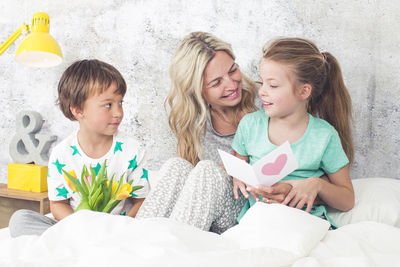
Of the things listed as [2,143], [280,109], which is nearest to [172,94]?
[280,109]

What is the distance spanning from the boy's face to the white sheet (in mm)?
502

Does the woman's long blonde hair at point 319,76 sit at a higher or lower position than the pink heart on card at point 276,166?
higher

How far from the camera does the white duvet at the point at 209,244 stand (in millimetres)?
823

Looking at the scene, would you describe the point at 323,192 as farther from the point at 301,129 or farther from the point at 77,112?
the point at 77,112

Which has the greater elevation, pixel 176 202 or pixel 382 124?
pixel 382 124

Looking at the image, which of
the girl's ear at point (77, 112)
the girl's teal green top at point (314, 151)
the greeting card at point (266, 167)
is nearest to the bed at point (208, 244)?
the greeting card at point (266, 167)

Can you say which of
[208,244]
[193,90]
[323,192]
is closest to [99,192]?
[208,244]

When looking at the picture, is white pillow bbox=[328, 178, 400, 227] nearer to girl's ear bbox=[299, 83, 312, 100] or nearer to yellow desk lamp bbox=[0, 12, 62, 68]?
girl's ear bbox=[299, 83, 312, 100]

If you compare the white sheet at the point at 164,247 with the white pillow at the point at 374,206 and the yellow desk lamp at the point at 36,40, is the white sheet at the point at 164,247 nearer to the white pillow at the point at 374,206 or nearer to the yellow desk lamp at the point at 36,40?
the white pillow at the point at 374,206

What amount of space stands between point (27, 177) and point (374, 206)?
5.75ft

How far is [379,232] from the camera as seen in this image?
103 centimetres

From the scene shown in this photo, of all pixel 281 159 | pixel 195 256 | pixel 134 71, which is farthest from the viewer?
pixel 134 71

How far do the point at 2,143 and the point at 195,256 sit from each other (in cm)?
220

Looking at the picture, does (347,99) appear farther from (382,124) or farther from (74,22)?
(74,22)
